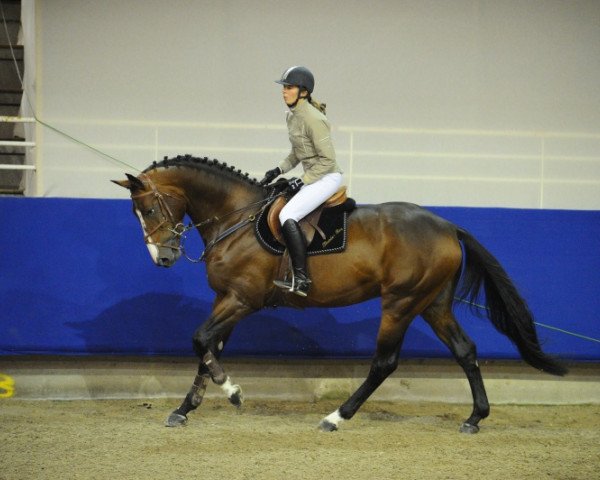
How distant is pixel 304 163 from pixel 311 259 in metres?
0.77

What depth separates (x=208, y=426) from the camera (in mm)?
6461

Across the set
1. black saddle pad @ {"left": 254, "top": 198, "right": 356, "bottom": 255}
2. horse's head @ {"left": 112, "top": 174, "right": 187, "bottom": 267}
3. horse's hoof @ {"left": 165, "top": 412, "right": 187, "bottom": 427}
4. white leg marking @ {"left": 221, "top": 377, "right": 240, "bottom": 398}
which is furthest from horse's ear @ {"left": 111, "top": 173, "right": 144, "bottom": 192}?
horse's hoof @ {"left": 165, "top": 412, "right": 187, "bottom": 427}

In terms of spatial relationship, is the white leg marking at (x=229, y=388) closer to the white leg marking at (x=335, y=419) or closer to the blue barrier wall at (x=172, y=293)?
the white leg marking at (x=335, y=419)

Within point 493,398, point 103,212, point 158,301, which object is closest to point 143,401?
point 158,301

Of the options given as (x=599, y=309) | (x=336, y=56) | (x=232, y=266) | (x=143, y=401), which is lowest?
(x=143, y=401)

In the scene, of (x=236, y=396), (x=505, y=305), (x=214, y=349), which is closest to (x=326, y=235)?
(x=214, y=349)

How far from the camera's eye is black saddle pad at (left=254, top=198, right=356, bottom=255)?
6.36m

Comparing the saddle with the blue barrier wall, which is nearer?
the saddle

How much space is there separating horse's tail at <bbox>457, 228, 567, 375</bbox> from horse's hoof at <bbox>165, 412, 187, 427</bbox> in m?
2.56

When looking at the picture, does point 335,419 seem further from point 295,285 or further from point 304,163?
point 304,163

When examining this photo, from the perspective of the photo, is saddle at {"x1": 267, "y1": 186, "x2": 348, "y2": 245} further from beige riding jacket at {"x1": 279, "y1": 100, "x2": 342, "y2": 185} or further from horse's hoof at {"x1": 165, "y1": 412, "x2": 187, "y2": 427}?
horse's hoof at {"x1": 165, "y1": 412, "x2": 187, "y2": 427}

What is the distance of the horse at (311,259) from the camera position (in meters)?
6.31

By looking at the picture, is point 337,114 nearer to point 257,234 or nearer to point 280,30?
point 280,30

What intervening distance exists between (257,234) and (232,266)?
1.06 feet
